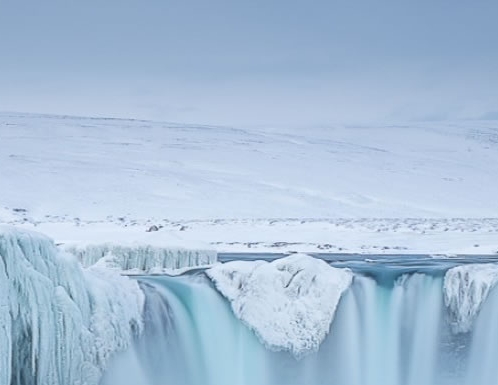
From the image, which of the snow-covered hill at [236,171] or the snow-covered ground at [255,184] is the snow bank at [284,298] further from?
the snow-covered hill at [236,171]

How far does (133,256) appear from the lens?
35.1ft

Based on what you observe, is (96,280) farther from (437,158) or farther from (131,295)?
(437,158)

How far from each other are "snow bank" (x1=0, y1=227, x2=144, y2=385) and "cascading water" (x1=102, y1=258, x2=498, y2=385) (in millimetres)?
1085

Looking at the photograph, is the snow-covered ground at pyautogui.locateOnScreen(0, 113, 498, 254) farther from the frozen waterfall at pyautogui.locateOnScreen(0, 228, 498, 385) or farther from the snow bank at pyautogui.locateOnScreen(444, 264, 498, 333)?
the frozen waterfall at pyautogui.locateOnScreen(0, 228, 498, 385)

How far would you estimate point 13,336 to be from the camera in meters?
7.19

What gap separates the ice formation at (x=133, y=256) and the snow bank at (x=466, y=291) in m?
2.89

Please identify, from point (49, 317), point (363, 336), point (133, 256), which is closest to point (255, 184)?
point (133, 256)

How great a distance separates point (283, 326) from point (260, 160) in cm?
3140

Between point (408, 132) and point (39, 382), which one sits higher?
point (408, 132)

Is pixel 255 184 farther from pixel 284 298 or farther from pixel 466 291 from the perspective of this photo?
pixel 284 298

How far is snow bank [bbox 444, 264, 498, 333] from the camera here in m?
10.2

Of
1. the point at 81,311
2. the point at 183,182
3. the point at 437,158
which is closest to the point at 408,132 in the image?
the point at 437,158

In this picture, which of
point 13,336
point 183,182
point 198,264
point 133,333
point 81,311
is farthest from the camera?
point 183,182

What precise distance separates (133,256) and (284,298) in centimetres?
191
